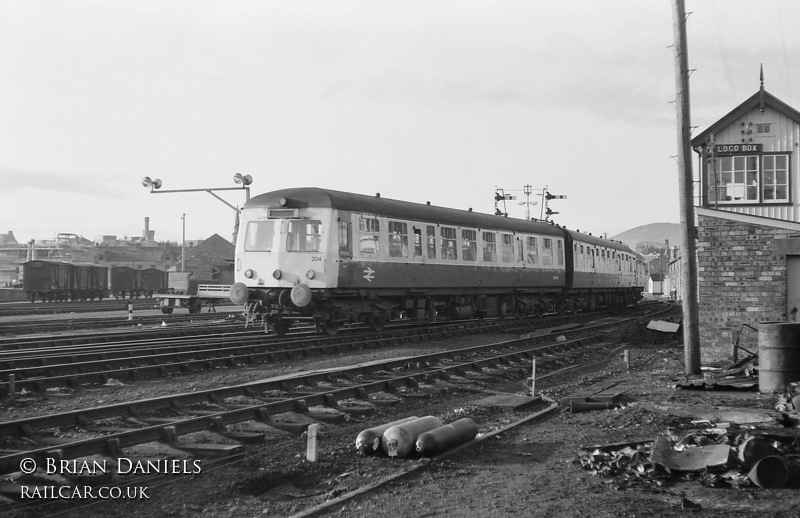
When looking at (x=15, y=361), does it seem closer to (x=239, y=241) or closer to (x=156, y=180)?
(x=239, y=241)

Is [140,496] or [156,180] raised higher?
[156,180]

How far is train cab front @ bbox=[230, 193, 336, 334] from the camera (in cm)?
1752

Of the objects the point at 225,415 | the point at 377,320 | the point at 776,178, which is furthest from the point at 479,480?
the point at 377,320

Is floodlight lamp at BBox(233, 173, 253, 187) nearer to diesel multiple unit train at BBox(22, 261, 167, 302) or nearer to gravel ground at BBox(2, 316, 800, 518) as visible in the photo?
gravel ground at BBox(2, 316, 800, 518)

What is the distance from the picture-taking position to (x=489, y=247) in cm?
2384

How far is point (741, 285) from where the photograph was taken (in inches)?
591

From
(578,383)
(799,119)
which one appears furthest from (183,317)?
(799,119)

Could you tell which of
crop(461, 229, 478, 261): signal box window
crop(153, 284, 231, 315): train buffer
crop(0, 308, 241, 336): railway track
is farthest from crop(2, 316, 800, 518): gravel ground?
crop(153, 284, 231, 315): train buffer

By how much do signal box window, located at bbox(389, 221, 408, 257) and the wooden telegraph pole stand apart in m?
7.89

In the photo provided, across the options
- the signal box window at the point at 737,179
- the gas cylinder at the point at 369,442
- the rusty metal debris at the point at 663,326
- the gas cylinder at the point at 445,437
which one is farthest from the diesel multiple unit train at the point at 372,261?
the gas cylinder at the point at 369,442

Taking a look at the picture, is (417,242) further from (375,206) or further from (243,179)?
(243,179)

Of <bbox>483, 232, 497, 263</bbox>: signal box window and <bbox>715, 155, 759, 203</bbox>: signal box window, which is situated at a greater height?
<bbox>715, 155, 759, 203</bbox>: signal box window

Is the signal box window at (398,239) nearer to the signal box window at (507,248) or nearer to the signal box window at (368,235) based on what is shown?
the signal box window at (368,235)

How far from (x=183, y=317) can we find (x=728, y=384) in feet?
72.2
